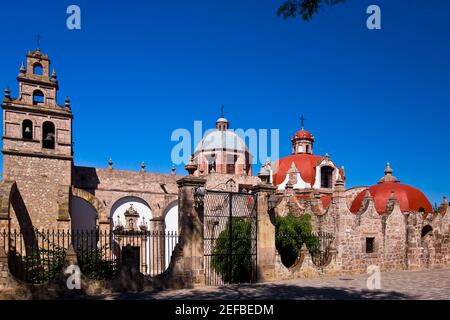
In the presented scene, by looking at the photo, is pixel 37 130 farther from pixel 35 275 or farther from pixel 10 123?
pixel 35 275

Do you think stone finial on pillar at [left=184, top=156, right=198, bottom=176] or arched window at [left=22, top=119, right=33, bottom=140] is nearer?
stone finial on pillar at [left=184, top=156, right=198, bottom=176]

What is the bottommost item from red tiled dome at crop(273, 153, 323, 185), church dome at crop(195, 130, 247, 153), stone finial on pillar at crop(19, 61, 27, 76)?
red tiled dome at crop(273, 153, 323, 185)

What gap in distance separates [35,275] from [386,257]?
612 inches

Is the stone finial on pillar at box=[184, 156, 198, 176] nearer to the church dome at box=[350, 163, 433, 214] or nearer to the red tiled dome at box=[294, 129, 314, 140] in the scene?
the church dome at box=[350, 163, 433, 214]

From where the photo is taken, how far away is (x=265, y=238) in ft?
47.3

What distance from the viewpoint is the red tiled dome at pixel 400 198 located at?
21.6m

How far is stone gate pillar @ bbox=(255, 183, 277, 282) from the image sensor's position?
14.3 m

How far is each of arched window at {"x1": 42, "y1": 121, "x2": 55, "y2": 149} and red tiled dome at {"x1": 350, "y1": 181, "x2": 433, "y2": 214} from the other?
17.7 m

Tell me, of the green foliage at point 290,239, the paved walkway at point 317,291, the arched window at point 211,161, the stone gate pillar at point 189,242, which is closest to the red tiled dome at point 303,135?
the arched window at point 211,161

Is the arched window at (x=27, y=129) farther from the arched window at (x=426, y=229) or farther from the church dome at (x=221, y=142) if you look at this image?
the arched window at (x=426, y=229)

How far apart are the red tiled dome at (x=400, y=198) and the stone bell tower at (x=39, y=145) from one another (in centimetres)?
1652

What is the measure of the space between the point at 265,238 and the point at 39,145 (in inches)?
577

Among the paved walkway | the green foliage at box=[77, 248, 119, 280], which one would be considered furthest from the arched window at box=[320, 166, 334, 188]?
the green foliage at box=[77, 248, 119, 280]

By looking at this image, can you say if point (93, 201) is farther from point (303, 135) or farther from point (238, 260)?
point (303, 135)
